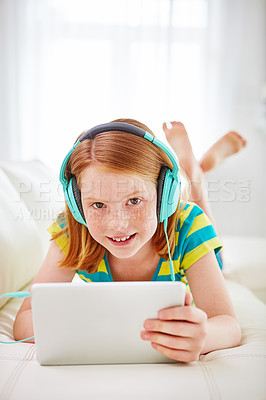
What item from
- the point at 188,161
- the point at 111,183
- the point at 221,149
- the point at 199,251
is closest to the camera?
the point at 111,183

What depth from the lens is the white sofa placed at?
64 centimetres

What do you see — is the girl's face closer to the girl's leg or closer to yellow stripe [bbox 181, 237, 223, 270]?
yellow stripe [bbox 181, 237, 223, 270]

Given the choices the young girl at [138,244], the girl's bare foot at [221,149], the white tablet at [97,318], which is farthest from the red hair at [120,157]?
the girl's bare foot at [221,149]

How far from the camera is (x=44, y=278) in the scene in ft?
3.29

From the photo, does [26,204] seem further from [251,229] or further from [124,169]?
[251,229]

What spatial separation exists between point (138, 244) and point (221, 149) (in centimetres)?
96

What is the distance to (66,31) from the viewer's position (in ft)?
9.59

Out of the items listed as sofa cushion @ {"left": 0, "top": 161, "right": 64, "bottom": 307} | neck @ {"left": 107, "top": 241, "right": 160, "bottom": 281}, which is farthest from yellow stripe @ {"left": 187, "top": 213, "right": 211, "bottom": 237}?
sofa cushion @ {"left": 0, "top": 161, "right": 64, "bottom": 307}

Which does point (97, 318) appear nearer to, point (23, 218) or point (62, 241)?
point (62, 241)

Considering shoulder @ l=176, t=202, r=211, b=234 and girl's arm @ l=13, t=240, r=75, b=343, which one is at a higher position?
shoulder @ l=176, t=202, r=211, b=234

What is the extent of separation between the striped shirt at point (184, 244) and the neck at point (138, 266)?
2cm

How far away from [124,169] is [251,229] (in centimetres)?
245

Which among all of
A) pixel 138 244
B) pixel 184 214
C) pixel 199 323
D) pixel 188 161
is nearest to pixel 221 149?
pixel 188 161

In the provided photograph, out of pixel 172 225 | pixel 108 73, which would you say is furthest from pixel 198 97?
pixel 172 225
